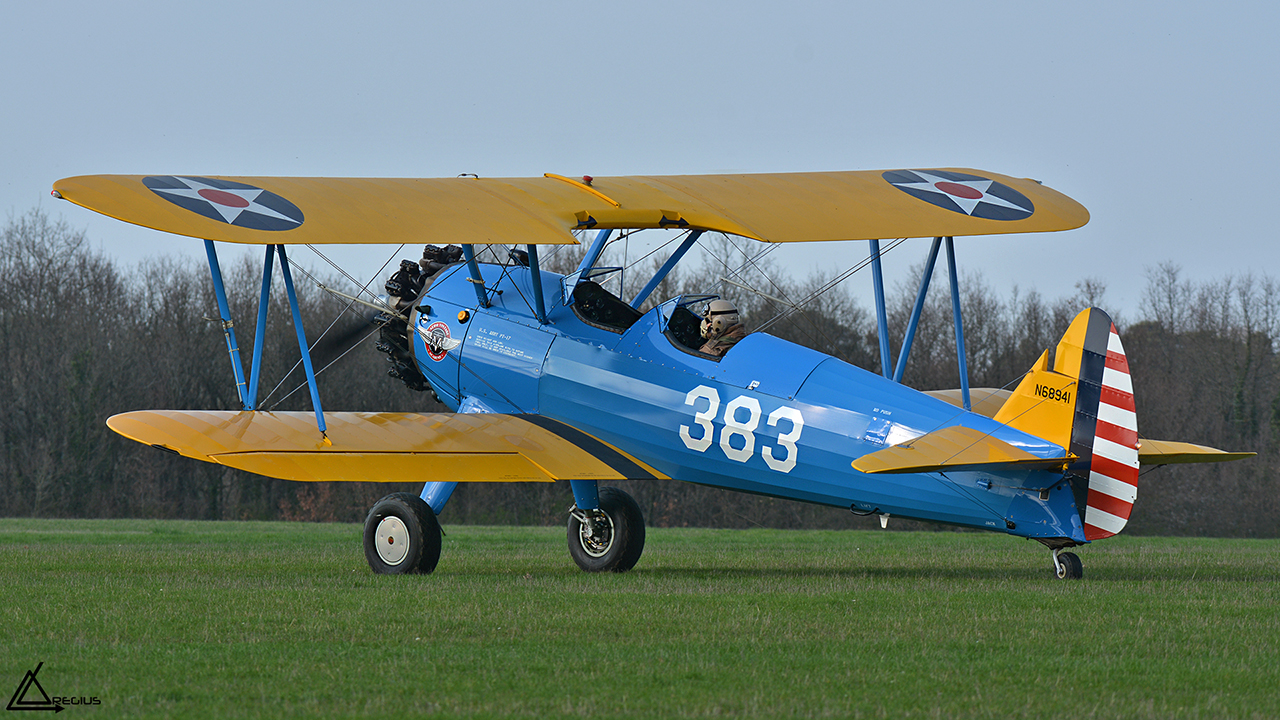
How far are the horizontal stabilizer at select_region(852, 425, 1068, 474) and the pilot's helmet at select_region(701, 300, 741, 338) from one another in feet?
6.44

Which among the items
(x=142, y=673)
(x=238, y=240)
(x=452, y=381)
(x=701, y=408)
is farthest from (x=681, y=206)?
(x=142, y=673)

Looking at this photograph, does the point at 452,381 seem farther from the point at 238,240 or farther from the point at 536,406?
the point at 238,240

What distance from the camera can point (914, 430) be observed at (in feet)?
29.6

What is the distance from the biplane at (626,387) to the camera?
8.81 meters

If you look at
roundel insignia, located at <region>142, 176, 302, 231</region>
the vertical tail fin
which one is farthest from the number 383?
roundel insignia, located at <region>142, 176, 302, 231</region>

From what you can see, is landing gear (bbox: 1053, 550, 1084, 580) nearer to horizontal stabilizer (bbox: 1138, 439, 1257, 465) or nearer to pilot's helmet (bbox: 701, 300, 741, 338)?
horizontal stabilizer (bbox: 1138, 439, 1257, 465)

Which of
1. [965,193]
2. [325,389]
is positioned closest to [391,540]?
[965,193]

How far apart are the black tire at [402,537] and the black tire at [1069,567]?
4.72 metres

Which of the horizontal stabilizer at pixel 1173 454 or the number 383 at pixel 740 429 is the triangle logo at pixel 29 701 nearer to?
the number 383 at pixel 740 429

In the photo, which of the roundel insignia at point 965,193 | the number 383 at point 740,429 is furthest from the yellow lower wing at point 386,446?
the roundel insignia at point 965,193

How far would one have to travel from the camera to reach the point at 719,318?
1032cm

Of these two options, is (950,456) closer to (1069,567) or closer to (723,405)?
(1069,567)

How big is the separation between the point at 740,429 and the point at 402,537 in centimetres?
289

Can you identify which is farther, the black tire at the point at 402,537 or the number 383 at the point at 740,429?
the black tire at the point at 402,537
